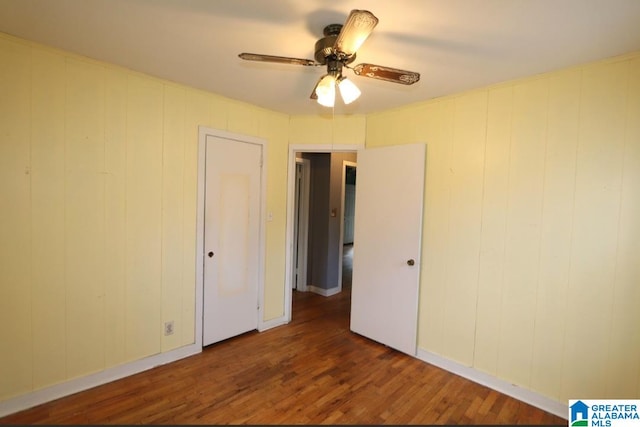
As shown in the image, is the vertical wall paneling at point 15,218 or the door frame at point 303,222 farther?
the door frame at point 303,222

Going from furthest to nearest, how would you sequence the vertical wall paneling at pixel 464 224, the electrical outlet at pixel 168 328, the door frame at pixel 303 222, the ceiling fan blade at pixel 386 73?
the door frame at pixel 303 222, the electrical outlet at pixel 168 328, the vertical wall paneling at pixel 464 224, the ceiling fan blade at pixel 386 73

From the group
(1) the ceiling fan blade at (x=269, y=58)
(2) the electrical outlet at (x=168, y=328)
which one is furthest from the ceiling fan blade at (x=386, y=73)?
(2) the electrical outlet at (x=168, y=328)

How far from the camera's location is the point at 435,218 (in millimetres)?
2799

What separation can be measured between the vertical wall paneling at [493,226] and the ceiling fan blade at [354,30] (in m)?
1.54

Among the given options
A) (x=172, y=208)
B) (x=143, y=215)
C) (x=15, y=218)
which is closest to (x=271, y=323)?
(x=172, y=208)

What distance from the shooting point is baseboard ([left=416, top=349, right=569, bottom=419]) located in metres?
2.16

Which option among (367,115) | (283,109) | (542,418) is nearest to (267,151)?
(283,109)

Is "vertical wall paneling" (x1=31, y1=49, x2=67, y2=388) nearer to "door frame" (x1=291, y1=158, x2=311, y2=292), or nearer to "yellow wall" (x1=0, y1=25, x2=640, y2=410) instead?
"yellow wall" (x1=0, y1=25, x2=640, y2=410)

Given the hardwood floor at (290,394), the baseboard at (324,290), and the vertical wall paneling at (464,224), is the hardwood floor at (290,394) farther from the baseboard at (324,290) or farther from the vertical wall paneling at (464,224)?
the baseboard at (324,290)

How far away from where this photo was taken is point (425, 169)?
2852 millimetres

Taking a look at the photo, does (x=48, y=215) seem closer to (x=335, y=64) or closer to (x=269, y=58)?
(x=269, y=58)

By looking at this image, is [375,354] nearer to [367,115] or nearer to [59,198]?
[367,115]

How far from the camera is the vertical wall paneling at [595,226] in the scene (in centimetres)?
195

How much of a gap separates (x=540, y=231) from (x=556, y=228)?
0.32 feet
